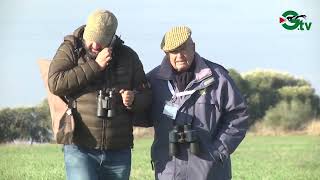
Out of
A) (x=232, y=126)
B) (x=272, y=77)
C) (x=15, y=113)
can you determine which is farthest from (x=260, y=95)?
(x=232, y=126)

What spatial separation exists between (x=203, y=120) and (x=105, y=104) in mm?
791

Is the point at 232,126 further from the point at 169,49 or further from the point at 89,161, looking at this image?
the point at 89,161

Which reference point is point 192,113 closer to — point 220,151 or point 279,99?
point 220,151

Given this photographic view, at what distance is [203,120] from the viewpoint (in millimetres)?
4688

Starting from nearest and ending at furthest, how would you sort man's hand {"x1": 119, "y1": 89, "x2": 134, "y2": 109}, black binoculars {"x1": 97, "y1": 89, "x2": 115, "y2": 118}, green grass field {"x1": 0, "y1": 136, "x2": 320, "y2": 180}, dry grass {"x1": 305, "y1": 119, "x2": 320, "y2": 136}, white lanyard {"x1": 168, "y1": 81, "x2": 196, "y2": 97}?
black binoculars {"x1": 97, "y1": 89, "x2": 115, "y2": 118}
man's hand {"x1": 119, "y1": 89, "x2": 134, "y2": 109}
white lanyard {"x1": 168, "y1": 81, "x2": 196, "y2": 97}
green grass field {"x1": 0, "y1": 136, "x2": 320, "y2": 180}
dry grass {"x1": 305, "y1": 119, "x2": 320, "y2": 136}

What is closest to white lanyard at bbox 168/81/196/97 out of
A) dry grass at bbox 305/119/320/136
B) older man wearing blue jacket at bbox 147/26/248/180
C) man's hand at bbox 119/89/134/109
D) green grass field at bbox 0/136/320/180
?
older man wearing blue jacket at bbox 147/26/248/180

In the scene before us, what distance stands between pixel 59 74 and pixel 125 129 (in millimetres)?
606

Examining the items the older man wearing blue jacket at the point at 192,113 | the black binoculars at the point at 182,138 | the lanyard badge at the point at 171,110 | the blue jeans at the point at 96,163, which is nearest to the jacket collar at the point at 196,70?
the older man wearing blue jacket at the point at 192,113

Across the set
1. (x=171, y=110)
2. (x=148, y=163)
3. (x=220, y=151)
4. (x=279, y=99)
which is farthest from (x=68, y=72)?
(x=279, y=99)

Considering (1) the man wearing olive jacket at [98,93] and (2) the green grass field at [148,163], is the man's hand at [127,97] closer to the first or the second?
(1) the man wearing olive jacket at [98,93]

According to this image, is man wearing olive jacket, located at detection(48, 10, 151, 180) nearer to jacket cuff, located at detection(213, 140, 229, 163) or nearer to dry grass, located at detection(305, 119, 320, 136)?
jacket cuff, located at detection(213, 140, 229, 163)

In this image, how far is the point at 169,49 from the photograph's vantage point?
15.1ft

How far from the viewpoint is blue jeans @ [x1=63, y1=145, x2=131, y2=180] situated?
4.48 metres

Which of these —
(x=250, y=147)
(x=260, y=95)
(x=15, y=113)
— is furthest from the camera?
(x=260, y=95)
